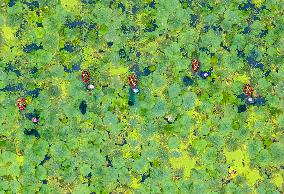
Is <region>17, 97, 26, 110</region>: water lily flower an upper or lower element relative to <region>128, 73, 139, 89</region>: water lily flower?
lower

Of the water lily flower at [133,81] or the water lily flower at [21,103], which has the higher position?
the water lily flower at [133,81]

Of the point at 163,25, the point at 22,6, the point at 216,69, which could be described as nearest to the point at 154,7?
the point at 163,25

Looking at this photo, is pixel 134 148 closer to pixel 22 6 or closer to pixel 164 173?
pixel 164 173

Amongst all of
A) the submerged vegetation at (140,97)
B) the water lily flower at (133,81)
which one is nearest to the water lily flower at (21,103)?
the submerged vegetation at (140,97)

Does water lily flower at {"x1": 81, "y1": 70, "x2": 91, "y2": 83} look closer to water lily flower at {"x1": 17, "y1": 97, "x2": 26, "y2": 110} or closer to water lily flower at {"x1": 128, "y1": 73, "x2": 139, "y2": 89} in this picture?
water lily flower at {"x1": 128, "y1": 73, "x2": 139, "y2": 89}

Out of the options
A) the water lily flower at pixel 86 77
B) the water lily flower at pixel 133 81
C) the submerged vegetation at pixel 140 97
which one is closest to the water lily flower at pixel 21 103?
the submerged vegetation at pixel 140 97

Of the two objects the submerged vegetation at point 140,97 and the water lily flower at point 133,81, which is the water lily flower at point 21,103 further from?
the water lily flower at point 133,81

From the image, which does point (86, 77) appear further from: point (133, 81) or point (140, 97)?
point (140, 97)

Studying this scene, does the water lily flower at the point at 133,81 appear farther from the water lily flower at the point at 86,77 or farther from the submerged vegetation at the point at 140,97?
the water lily flower at the point at 86,77

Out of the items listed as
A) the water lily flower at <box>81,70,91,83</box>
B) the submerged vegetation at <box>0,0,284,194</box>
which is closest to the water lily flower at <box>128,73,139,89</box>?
the submerged vegetation at <box>0,0,284,194</box>
